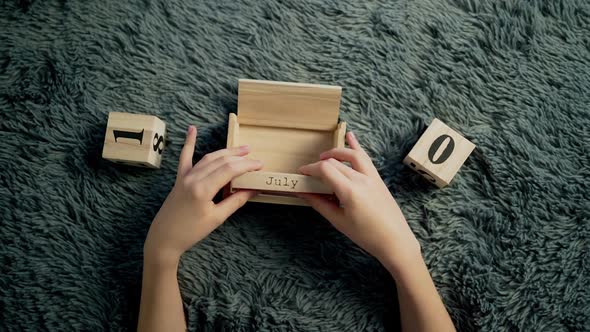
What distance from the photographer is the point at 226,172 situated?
0.70 m

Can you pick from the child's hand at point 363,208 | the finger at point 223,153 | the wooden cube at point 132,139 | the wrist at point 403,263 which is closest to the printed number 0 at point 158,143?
the wooden cube at point 132,139

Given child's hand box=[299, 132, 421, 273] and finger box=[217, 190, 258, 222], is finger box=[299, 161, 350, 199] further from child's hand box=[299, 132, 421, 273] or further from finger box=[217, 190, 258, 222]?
finger box=[217, 190, 258, 222]

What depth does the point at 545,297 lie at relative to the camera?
0.81 metres

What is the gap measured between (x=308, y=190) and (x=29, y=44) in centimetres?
66

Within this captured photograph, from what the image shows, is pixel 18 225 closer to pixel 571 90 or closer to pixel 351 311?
pixel 351 311

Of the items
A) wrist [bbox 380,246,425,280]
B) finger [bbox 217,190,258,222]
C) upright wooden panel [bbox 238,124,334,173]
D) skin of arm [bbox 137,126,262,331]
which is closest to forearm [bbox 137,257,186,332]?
skin of arm [bbox 137,126,262,331]

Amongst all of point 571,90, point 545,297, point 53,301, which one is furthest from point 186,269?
point 571,90

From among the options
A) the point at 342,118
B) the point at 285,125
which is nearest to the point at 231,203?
the point at 285,125

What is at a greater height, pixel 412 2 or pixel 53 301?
pixel 412 2

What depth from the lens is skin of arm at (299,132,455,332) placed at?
718 millimetres

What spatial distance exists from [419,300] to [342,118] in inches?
14.1

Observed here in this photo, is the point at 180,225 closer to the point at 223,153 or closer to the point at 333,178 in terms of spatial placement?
the point at 223,153

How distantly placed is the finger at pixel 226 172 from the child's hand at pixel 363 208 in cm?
10

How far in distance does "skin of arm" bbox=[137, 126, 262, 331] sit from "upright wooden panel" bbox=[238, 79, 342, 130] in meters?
0.08
